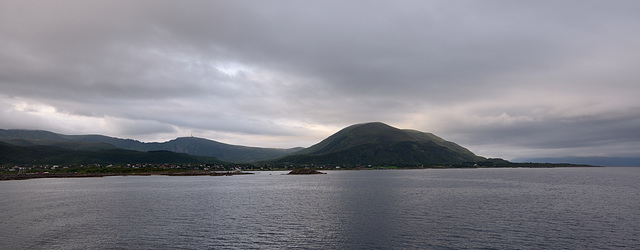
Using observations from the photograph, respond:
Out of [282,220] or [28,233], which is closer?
[28,233]

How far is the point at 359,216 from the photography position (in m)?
72.9

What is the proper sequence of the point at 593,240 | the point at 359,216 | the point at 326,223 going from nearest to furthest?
the point at 593,240 < the point at 326,223 < the point at 359,216

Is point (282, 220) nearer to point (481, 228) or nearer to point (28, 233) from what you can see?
point (481, 228)

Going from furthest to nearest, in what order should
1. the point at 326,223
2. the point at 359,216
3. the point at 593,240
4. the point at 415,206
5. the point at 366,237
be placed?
1. the point at 415,206
2. the point at 359,216
3. the point at 326,223
4. the point at 366,237
5. the point at 593,240

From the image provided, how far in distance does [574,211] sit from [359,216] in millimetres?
49647

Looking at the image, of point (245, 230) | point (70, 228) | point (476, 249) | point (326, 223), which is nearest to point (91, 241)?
point (70, 228)

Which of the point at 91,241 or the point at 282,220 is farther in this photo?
the point at 282,220

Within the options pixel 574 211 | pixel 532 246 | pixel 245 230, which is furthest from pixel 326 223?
pixel 574 211

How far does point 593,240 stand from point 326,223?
42200 millimetres

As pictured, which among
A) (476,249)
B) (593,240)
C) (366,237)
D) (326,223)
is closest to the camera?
(476,249)

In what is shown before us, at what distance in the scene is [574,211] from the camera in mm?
76562

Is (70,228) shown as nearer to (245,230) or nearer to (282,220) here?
(245,230)

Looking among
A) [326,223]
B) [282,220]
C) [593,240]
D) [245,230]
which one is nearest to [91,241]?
[245,230]

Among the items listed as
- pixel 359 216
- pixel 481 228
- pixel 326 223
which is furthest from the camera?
pixel 359 216
